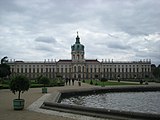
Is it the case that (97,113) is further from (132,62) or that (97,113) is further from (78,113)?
(132,62)

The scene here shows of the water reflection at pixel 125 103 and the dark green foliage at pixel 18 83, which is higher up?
the dark green foliage at pixel 18 83

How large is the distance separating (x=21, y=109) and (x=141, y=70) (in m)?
127

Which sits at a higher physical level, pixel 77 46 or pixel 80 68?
pixel 77 46

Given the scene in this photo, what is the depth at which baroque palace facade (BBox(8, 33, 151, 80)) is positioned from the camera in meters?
128

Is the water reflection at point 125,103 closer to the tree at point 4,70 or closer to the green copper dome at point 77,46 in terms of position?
the tree at point 4,70

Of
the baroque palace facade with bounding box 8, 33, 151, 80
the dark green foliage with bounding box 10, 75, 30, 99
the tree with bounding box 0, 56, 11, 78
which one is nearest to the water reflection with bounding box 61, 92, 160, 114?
the dark green foliage with bounding box 10, 75, 30, 99

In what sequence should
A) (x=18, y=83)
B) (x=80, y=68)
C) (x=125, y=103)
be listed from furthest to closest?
(x=80, y=68)
(x=125, y=103)
(x=18, y=83)

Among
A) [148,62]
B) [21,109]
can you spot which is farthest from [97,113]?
[148,62]

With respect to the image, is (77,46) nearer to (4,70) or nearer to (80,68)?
(80,68)

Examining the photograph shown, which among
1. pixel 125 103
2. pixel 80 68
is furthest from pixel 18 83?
pixel 80 68

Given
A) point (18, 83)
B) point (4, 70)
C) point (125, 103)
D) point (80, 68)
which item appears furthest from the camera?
point (80, 68)

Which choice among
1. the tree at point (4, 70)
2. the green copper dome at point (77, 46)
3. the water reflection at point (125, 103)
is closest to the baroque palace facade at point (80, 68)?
the green copper dome at point (77, 46)

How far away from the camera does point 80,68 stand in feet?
421

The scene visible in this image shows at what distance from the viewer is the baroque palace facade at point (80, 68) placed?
128125mm
